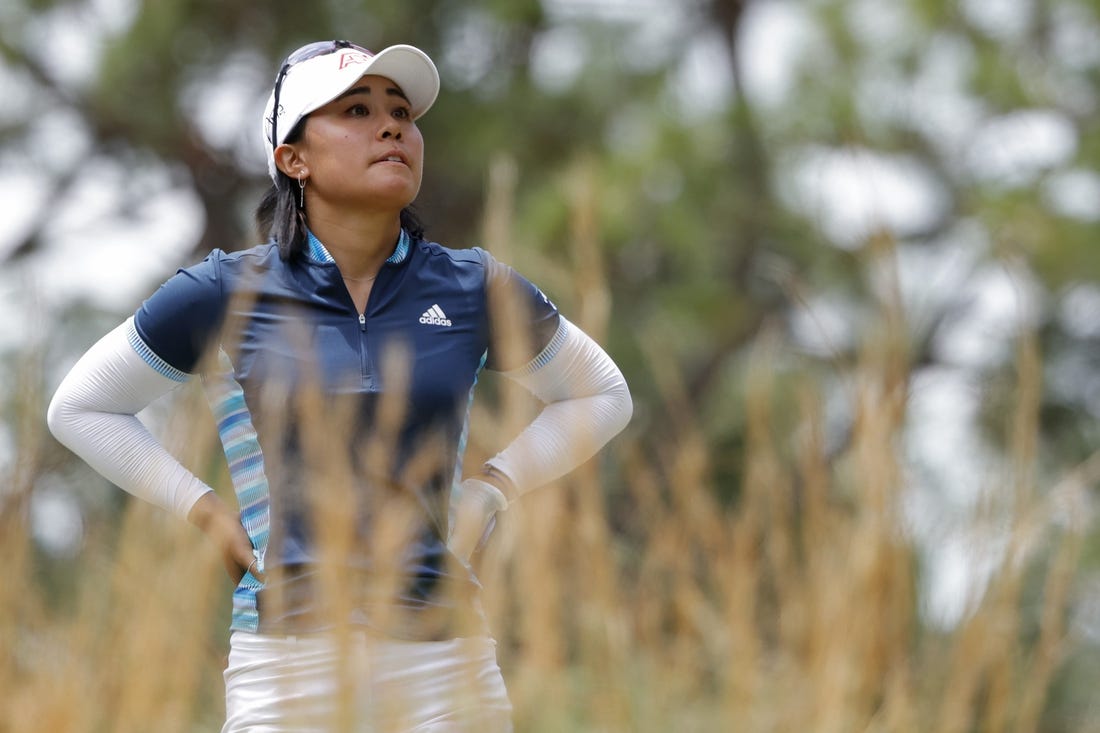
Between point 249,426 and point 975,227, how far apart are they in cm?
479

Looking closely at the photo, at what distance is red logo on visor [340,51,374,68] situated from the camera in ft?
4.14

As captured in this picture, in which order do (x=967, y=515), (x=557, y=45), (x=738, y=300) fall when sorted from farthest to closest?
(x=557, y=45)
(x=738, y=300)
(x=967, y=515)

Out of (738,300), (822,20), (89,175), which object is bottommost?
(738,300)

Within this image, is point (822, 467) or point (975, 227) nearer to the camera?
point (822, 467)

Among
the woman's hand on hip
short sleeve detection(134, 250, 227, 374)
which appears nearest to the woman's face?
short sleeve detection(134, 250, 227, 374)

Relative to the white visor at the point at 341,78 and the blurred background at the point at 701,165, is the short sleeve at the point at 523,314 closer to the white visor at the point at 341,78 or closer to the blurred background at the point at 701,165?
the white visor at the point at 341,78

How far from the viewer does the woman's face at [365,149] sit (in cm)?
123

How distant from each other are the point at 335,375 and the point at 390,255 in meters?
0.14

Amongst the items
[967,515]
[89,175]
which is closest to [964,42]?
[89,175]

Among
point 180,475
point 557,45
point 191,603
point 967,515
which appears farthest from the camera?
point 557,45

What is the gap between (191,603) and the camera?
1078 millimetres

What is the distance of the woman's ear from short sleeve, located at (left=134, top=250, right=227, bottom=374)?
0.11 metres

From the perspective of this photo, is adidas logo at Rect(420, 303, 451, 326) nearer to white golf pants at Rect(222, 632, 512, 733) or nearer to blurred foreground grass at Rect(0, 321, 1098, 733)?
blurred foreground grass at Rect(0, 321, 1098, 733)

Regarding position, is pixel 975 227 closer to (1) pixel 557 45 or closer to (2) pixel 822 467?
(1) pixel 557 45
